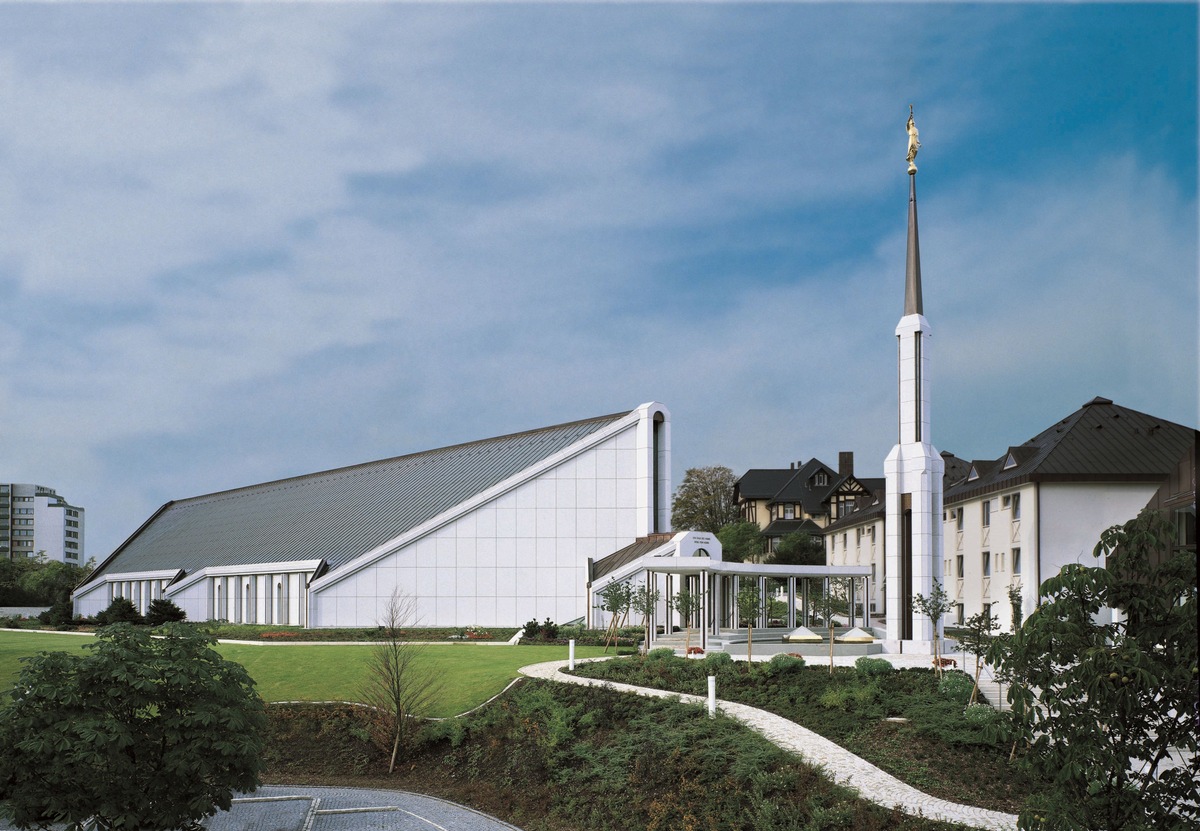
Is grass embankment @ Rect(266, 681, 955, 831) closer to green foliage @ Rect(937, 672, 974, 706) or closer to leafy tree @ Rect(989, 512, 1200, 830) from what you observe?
green foliage @ Rect(937, 672, 974, 706)

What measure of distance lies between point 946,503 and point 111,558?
62328 mm

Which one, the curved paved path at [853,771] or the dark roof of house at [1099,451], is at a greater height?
the dark roof of house at [1099,451]

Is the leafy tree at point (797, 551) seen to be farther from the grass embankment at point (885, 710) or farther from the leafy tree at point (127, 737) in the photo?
the leafy tree at point (127, 737)

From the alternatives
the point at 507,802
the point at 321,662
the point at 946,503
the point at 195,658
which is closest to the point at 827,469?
the point at 946,503

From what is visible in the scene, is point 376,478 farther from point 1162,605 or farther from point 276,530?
point 1162,605

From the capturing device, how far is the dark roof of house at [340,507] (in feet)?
177

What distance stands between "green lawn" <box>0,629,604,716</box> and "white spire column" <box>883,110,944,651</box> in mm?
10705

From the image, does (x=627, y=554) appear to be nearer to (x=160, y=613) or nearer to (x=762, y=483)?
(x=160, y=613)

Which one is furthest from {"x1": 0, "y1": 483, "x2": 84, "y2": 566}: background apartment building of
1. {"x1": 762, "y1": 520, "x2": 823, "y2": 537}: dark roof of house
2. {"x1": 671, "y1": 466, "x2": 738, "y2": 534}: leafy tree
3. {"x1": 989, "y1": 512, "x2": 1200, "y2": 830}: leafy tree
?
{"x1": 989, "y1": 512, "x2": 1200, "y2": 830}: leafy tree

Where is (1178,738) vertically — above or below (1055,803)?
above

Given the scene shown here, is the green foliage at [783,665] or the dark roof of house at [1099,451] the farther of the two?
the dark roof of house at [1099,451]

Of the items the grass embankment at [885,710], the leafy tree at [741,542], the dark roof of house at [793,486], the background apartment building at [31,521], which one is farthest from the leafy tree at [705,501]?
the background apartment building at [31,521]

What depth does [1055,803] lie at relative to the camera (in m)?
10.5

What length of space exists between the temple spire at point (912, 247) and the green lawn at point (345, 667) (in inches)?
647
